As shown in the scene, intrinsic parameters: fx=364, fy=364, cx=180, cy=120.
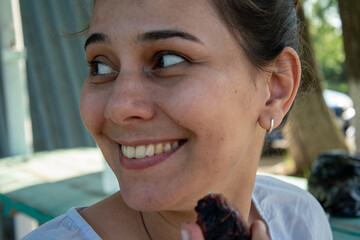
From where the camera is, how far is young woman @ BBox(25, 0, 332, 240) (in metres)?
1.17

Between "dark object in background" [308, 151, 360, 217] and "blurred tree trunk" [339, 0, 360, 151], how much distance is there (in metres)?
2.48

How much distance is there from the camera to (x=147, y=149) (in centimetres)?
122

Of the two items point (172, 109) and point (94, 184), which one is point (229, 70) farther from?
point (94, 184)

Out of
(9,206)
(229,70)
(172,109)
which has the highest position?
(229,70)

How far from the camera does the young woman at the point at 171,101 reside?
117 cm

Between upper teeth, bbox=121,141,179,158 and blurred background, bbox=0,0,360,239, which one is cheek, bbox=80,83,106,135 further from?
blurred background, bbox=0,0,360,239

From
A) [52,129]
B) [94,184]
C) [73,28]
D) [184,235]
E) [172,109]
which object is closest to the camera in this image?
[184,235]

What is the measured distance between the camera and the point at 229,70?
4.08 feet

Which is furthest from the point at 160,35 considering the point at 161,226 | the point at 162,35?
the point at 161,226

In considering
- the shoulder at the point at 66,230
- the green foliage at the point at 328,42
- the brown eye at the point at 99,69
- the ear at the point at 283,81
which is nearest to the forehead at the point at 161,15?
the brown eye at the point at 99,69

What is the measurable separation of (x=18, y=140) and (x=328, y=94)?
448 inches

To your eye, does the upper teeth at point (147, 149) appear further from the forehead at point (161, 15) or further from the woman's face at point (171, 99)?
the forehead at point (161, 15)

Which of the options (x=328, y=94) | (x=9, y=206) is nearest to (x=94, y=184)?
(x=9, y=206)

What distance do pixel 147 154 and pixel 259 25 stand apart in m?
0.66
